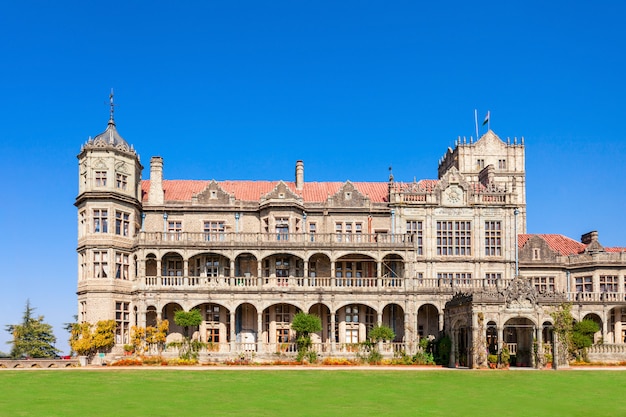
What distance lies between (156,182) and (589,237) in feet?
107

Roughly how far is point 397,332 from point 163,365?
53.2 feet

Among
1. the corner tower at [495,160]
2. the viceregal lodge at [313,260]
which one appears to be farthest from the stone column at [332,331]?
the corner tower at [495,160]

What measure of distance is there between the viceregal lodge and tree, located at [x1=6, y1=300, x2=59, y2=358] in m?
9.95

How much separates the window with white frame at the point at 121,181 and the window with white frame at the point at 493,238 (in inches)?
999

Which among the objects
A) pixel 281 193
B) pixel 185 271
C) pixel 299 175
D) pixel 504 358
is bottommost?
pixel 504 358

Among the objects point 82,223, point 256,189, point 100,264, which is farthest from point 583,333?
point 82,223

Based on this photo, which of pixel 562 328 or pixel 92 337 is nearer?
pixel 562 328

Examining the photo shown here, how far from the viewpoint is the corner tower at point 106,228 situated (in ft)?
162

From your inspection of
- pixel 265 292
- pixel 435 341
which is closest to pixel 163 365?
pixel 265 292

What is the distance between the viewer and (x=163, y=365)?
4425 centimetres

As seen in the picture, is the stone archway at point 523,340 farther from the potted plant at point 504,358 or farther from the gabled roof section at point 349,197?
the gabled roof section at point 349,197

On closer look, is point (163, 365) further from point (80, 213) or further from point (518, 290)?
Answer: point (518, 290)

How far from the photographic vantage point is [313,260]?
5316 cm

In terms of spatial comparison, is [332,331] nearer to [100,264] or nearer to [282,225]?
[282,225]
